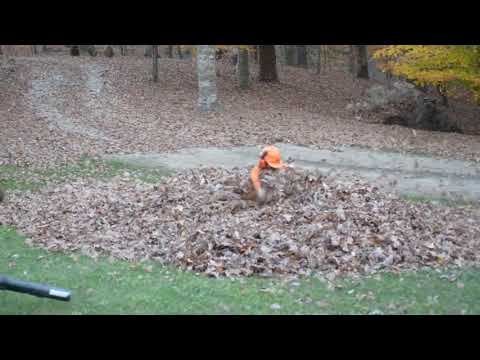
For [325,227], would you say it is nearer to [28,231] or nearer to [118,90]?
[28,231]

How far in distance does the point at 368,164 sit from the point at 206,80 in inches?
291

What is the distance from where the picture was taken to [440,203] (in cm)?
1135

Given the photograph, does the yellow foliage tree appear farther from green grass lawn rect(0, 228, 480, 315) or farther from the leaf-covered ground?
green grass lawn rect(0, 228, 480, 315)

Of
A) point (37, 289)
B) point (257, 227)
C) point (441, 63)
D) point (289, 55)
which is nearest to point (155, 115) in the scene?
point (441, 63)

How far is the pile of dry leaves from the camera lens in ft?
25.5

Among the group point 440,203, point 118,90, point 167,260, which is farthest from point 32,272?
point 118,90

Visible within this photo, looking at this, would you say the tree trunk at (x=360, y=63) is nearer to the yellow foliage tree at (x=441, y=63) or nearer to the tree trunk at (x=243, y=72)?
the tree trunk at (x=243, y=72)

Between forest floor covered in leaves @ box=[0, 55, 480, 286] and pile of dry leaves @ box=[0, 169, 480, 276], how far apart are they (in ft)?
0.07

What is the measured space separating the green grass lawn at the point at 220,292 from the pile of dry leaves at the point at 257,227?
1.27ft

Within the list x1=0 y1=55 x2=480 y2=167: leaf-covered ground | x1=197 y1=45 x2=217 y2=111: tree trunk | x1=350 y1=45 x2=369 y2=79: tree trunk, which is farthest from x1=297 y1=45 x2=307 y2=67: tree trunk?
x1=197 y1=45 x2=217 y2=111: tree trunk

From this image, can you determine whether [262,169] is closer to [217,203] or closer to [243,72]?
[217,203]
